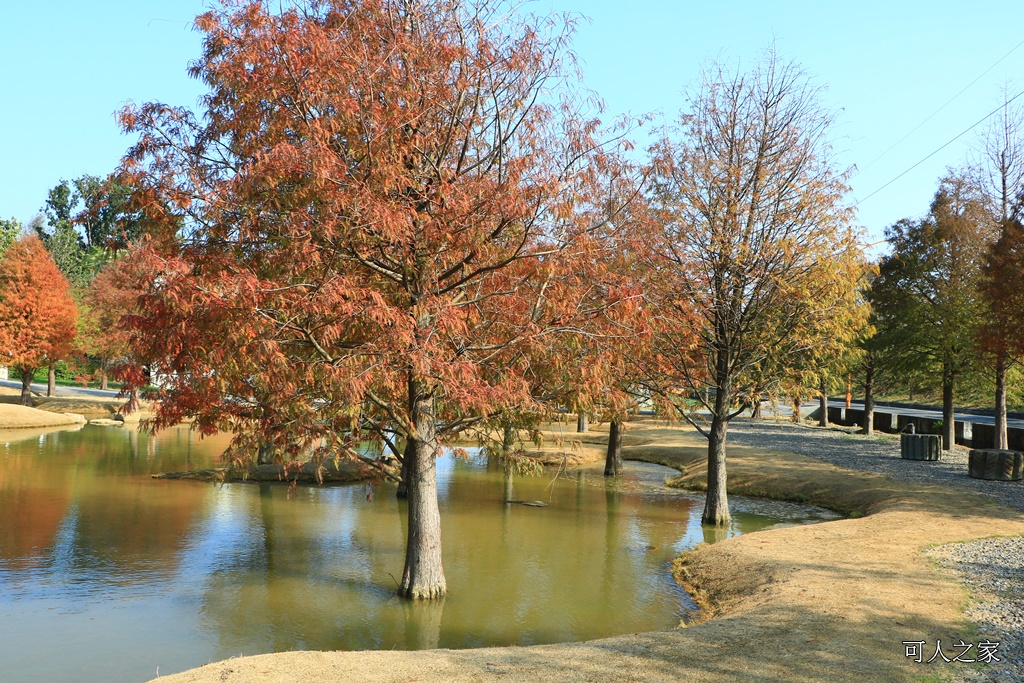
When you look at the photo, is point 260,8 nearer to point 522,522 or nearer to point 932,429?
point 522,522

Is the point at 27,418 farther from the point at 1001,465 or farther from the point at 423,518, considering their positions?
the point at 1001,465

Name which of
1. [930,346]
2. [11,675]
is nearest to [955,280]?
[930,346]

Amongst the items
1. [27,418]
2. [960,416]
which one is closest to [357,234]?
[27,418]

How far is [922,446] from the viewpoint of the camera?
94.1 feet

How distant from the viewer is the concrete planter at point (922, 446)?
28.5 meters

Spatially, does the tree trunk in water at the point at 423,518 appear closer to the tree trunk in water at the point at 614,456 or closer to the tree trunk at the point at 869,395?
the tree trunk in water at the point at 614,456

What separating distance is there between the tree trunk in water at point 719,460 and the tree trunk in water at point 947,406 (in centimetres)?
1797

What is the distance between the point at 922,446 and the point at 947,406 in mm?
5249

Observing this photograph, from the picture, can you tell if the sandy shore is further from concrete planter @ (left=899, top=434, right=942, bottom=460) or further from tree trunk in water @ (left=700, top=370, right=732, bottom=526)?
concrete planter @ (left=899, top=434, right=942, bottom=460)

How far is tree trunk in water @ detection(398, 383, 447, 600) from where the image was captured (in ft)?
41.9

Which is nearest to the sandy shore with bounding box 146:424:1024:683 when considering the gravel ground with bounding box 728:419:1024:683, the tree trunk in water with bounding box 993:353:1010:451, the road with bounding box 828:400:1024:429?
the gravel ground with bounding box 728:419:1024:683

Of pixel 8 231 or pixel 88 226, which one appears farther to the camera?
pixel 8 231

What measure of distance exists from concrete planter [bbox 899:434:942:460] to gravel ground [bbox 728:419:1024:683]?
40cm

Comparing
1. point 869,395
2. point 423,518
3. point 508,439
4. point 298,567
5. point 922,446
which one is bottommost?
point 298,567
